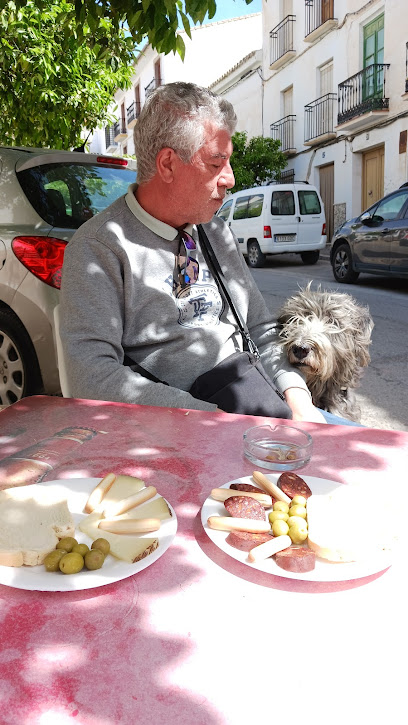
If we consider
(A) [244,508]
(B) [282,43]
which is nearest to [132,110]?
(B) [282,43]

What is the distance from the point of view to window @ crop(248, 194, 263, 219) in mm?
15586

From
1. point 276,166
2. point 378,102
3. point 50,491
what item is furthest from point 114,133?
point 50,491

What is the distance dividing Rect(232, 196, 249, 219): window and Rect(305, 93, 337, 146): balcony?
4522 millimetres

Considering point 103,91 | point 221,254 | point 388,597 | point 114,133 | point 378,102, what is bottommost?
point 388,597

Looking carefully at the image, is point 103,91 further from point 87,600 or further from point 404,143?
point 404,143

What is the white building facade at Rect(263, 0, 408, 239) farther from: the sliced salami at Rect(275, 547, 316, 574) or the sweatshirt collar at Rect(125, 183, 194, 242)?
the sliced salami at Rect(275, 547, 316, 574)

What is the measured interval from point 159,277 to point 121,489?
1148 millimetres

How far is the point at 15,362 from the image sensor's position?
4059 mm

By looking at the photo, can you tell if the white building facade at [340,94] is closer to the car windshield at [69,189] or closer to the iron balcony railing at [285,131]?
the iron balcony railing at [285,131]

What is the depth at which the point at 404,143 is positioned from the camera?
1570 centimetres

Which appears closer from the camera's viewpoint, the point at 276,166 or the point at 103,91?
the point at 103,91

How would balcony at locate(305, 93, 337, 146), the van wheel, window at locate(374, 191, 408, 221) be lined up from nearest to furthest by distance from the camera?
1. window at locate(374, 191, 408, 221)
2. the van wheel
3. balcony at locate(305, 93, 337, 146)

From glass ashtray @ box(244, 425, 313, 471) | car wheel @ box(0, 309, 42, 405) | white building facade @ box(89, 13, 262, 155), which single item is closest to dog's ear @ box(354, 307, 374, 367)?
glass ashtray @ box(244, 425, 313, 471)

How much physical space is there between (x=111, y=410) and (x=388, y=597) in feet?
3.31
